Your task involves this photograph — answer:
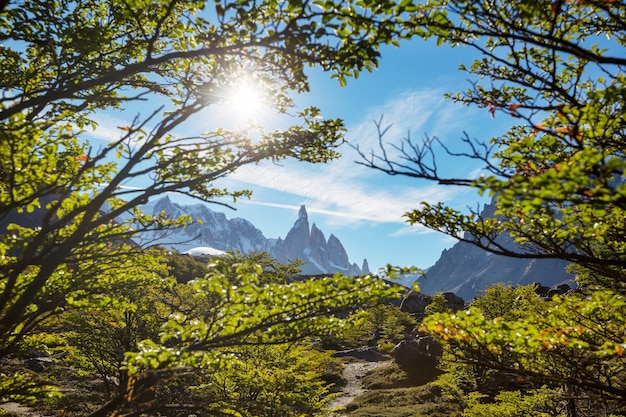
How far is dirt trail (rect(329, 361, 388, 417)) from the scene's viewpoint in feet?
84.8

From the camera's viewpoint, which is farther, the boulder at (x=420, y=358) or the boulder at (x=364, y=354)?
the boulder at (x=364, y=354)

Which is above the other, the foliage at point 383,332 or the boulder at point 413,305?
the boulder at point 413,305

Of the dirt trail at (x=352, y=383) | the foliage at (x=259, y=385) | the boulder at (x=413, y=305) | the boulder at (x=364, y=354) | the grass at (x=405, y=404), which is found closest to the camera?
the foliage at (x=259, y=385)

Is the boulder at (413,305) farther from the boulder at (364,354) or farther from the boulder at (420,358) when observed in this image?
the boulder at (420,358)

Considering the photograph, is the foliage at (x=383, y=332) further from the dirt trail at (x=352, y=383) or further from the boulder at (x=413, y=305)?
the boulder at (x=413, y=305)

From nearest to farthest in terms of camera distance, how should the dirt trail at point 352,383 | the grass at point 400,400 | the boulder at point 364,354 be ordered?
the grass at point 400,400 < the dirt trail at point 352,383 < the boulder at point 364,354

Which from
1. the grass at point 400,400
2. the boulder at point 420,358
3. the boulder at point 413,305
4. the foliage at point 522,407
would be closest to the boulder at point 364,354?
the grass at point 400,400

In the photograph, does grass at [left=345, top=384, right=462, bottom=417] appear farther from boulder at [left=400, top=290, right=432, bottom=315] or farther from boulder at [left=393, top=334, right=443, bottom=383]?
boulder at [left=400, top=290, right=432, bottom=315]

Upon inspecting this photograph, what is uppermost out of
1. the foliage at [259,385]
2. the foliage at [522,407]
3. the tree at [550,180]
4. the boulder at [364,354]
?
the tree at [550,180]

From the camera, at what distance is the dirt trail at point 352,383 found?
25844 mm

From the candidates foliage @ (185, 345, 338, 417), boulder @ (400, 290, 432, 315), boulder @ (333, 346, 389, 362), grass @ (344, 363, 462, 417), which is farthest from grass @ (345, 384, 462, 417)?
boulder @ (400, 290, 432, 315)

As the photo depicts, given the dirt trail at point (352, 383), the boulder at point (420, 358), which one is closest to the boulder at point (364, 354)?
the dirt trail at point (352, 383)

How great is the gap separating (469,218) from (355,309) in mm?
2466

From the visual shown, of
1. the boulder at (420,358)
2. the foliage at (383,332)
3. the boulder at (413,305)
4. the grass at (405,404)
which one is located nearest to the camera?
the grass at (405,404)
